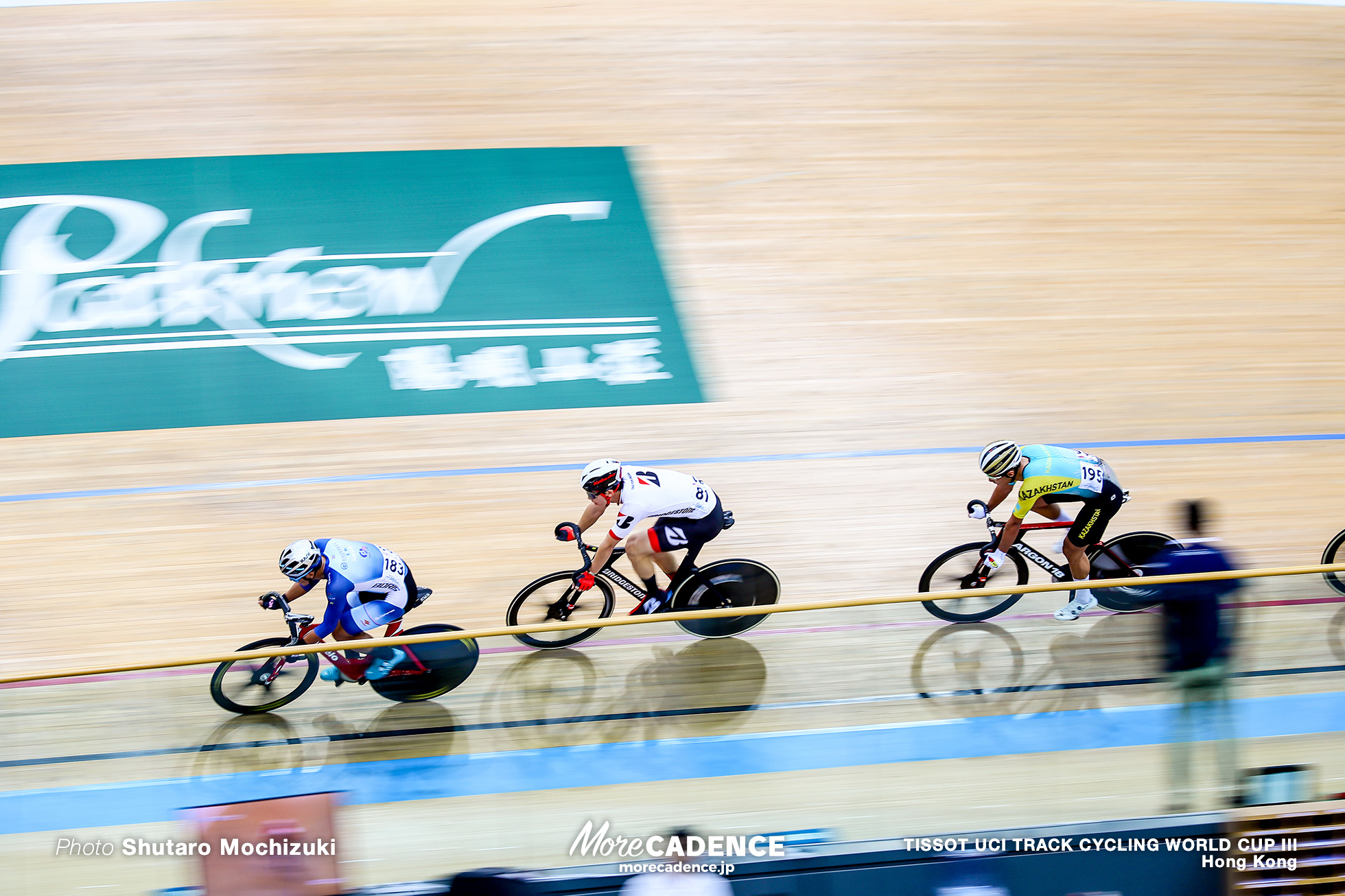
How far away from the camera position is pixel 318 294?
24.3 ft

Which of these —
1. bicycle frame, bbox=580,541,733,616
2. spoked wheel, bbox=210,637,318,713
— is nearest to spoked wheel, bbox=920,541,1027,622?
bicycle frame, bbox=580,541,733,616

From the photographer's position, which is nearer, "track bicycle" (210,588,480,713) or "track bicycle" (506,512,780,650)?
"track bicycle" (210,588,480,713)

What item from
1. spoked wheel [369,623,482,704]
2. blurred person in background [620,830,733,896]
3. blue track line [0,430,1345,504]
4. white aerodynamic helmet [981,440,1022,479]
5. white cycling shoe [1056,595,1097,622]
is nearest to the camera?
blurred person in background [620,830,733,896]

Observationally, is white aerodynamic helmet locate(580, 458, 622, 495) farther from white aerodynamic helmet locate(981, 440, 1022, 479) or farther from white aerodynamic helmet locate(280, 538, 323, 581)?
white aerodynamic helmet locate(981, 440, 1022, 479)

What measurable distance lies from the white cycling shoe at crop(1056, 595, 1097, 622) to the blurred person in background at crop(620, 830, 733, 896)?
1356 millimetres

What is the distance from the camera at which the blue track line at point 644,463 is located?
623 centimetres

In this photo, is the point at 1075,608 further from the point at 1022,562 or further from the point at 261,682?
the point at 261,682

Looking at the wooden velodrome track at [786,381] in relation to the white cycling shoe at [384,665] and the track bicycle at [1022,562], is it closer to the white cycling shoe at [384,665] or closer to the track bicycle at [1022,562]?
the white cycling shoe at [384,665]

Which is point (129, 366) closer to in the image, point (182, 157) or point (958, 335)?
point (182, 157)

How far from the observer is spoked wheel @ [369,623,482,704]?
3250 mm

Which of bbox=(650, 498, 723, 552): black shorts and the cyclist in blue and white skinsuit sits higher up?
bbox=(650, 498, 723, 552): black shorts

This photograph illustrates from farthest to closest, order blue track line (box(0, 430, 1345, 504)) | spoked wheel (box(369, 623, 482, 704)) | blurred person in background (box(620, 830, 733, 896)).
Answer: blue track line (box(0, 430, 1345, 504))
spoked wheel (box(369, 623, 482, 704))
blurred person in background (box(620, 830, 733, 896))

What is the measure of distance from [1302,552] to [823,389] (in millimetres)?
2965

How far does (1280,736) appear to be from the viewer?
3.23m
